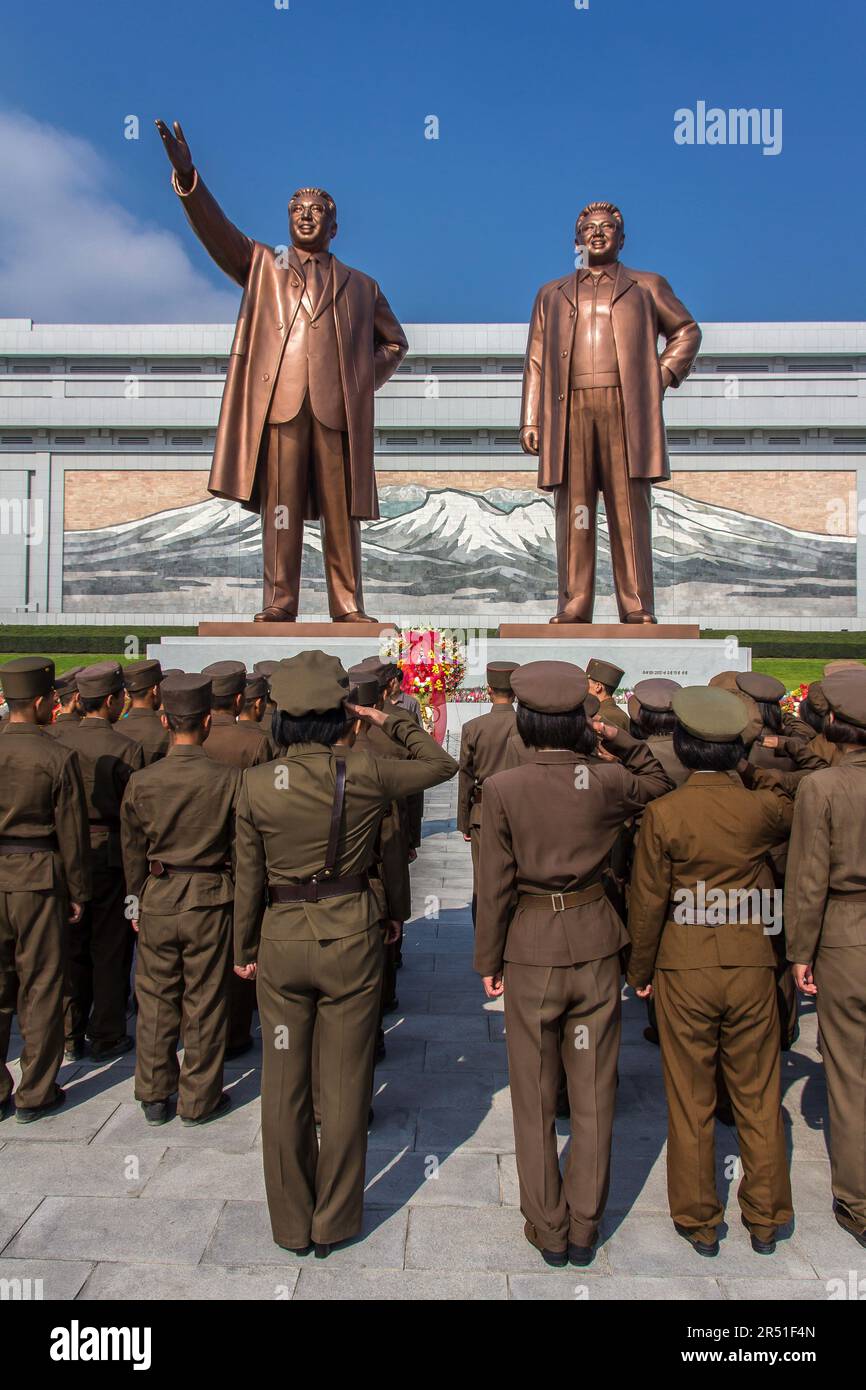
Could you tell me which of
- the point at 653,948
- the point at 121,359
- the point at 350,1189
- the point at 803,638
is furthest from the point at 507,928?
the point at 121,359

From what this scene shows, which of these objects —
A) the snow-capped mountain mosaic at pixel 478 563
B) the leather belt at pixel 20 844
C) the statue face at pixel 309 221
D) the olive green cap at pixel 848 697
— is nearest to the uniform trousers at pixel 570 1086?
the olive green cap at pixel 848 697

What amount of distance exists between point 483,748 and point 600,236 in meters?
4.67

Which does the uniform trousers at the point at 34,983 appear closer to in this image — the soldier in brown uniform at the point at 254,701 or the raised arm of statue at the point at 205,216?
the soldier in brown uniform at the point at 254,701

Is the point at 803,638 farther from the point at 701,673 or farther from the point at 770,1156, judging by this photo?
the point at 770,1156

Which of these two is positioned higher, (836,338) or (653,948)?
(836,338)

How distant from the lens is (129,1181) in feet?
8.50

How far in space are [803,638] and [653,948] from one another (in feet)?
65.9

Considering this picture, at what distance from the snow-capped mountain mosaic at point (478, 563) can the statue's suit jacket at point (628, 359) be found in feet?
51.2

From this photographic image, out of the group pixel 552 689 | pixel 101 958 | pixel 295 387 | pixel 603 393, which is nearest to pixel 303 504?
pixel 295 387

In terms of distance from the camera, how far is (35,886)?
307 centimetres

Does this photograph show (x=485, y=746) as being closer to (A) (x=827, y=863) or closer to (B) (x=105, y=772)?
(B) (x=105, y=772)

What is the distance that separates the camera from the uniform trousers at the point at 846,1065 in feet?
7.80

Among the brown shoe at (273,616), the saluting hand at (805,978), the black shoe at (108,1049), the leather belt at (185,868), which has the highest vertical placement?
the brown shoe at (273,616)

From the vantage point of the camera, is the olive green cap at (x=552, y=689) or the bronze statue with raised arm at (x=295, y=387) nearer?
the olive green cap at (x=552, y=689)
